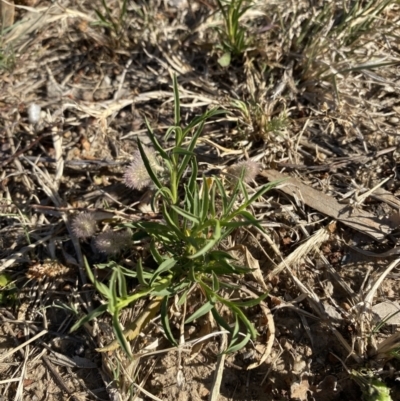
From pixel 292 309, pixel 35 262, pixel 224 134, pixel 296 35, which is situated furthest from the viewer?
pixel 296 35

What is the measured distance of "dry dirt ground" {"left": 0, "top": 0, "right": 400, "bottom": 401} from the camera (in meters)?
2.06

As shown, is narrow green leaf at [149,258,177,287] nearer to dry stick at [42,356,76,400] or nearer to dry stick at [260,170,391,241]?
dry stick at [42,356,76,400]

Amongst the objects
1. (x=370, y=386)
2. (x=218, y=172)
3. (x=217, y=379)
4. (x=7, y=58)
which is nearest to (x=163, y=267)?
(x=217, y=379)

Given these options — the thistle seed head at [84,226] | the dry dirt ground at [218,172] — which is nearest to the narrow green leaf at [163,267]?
the dry dirt ground at [218,172]

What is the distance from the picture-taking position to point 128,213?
2.40 metres

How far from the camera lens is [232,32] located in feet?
8.53

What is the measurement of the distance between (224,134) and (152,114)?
0.42m

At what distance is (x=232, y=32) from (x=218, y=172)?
0.77 m

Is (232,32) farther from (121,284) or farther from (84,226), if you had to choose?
(121,284)

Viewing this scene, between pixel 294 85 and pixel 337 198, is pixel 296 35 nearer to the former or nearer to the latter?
pixel 294 85

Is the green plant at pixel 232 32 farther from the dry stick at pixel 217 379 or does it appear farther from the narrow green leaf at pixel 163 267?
the dry stick at pixel 217 379

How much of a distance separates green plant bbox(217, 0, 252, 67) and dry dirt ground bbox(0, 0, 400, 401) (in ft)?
0.11

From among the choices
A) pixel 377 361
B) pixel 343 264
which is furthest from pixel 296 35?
pixel 377 361

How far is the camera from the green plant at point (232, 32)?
100.0 inches
